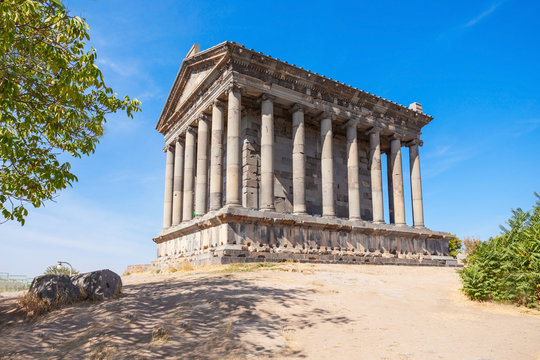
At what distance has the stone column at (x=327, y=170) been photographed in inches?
810

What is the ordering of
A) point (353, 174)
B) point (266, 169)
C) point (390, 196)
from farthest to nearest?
point (390, 196)
point (353, 174)
point (266, 169)

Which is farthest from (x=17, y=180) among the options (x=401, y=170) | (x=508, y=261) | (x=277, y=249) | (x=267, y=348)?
(x=401, y=170)

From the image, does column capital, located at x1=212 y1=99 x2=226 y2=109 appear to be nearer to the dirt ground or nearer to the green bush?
the dirt ground

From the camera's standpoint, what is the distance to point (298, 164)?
20.1 metres

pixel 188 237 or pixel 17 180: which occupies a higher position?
pixel 17 180

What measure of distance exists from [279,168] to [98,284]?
13882 millimetres

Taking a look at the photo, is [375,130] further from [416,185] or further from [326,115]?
[416,185]

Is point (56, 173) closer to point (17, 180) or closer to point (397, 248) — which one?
point (17, 180)

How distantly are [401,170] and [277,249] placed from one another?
11.5m

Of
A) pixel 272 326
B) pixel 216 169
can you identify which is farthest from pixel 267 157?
pixel 272 326

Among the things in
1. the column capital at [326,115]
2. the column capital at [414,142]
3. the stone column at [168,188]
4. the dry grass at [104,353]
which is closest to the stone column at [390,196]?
the column capital at [414,142]

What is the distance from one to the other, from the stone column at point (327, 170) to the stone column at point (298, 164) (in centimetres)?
129

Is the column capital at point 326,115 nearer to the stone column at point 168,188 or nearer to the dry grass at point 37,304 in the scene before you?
the stone column at point 168,188

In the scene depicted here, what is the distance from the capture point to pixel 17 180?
11.0 meters
